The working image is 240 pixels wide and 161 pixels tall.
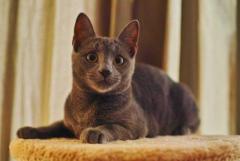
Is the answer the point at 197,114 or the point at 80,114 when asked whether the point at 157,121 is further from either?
the point at 80,114

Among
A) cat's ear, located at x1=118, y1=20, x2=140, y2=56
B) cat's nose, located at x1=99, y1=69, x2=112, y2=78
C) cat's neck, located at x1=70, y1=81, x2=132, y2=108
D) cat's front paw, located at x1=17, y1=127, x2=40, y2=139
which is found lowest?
cat's front paw, located at x1=17, y1=127, x2=40, y2=139

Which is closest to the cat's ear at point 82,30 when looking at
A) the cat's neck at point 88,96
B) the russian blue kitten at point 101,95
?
the russian blue kitten at point 101,95

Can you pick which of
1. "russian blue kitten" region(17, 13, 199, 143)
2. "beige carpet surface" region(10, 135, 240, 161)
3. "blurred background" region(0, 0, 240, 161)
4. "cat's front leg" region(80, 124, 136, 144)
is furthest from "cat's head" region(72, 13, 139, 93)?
"blurred background" region(0, 0, 240, 161)

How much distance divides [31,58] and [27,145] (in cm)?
51

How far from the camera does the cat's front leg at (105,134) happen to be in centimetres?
91

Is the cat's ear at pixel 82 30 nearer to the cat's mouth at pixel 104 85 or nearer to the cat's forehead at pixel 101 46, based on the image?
the cat's forehead at pixel 101 46

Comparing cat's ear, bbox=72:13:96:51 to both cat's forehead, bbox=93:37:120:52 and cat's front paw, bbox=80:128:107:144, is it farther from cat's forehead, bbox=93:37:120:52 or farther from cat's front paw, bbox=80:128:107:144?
cat's front paw, bbox=80:128:107:144

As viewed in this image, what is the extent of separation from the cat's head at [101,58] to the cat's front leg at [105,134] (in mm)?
103

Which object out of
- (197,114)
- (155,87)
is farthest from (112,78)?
(197,114)

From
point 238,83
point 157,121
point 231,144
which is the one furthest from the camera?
point 238,83

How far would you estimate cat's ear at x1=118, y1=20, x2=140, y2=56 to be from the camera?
1.10 m

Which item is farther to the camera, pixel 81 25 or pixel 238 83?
pixel 238 83

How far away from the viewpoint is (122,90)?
43.4 inches

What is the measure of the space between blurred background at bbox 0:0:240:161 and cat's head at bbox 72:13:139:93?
0.34 meters
